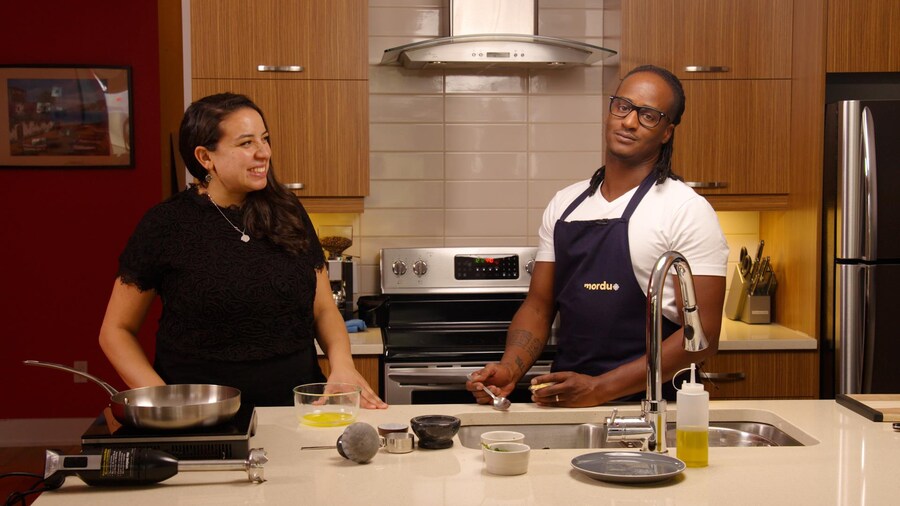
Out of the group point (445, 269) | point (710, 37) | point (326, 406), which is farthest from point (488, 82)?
point (326, 406)

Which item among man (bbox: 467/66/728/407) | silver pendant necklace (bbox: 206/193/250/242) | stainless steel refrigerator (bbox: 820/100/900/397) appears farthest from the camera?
stainless steel refrigerator (bbox: 820/100/900/397)

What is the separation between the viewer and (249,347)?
2.37 metres

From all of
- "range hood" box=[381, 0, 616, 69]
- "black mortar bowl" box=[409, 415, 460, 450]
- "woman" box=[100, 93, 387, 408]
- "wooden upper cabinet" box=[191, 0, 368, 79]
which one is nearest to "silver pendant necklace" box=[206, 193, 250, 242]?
"woman" box=[100, 93, 387, 408]

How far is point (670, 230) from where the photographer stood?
7.80 feet

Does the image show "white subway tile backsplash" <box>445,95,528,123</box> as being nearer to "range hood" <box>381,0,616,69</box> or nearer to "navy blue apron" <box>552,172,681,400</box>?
"range hood" <box>381,0,616,69</box>

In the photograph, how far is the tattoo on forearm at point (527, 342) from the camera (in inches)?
98.5

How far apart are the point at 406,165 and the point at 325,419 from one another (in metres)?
2.11

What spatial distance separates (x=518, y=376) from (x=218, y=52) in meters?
1.84

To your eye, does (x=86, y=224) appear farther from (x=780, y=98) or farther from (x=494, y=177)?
(x=780, y=98)

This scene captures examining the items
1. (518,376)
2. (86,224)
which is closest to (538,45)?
(518,376)

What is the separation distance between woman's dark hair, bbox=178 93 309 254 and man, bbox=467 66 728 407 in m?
0.60

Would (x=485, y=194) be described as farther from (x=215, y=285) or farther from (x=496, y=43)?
(x=215, y=285)

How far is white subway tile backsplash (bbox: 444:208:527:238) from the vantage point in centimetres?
404

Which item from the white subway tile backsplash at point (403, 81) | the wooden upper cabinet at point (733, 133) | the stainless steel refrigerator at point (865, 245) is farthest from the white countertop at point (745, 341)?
the white subway tile backsplash at point (403, 81)
